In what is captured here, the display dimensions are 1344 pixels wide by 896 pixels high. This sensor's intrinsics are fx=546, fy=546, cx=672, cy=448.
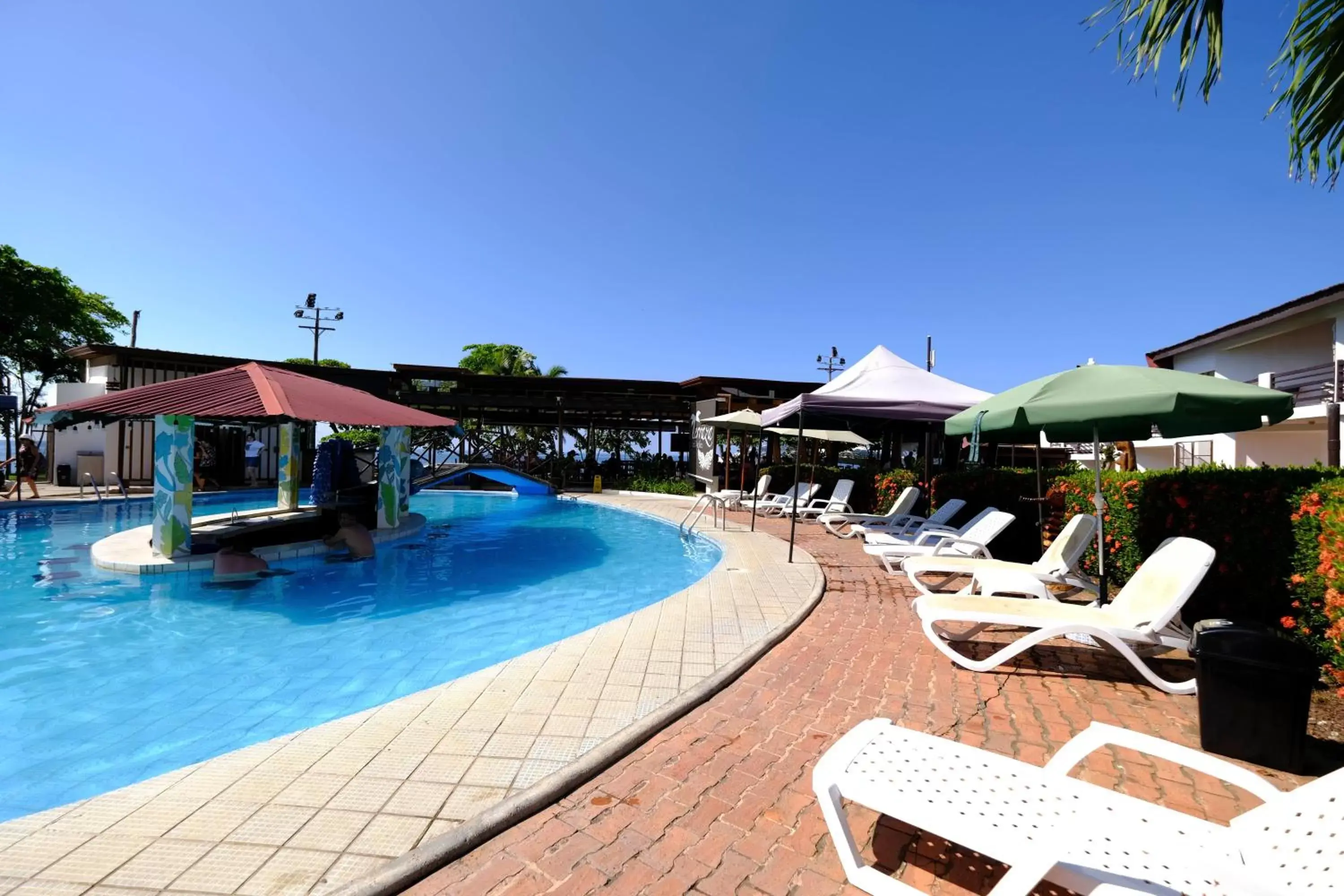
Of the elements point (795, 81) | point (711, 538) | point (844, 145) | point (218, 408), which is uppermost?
point (795, 81)

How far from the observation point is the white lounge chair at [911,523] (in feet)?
28.1

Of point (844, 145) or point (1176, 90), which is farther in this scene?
point (844, 145)

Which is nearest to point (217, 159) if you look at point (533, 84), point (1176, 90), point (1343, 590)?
point (533, 84)

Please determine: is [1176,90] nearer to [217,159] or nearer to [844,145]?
[844,145]

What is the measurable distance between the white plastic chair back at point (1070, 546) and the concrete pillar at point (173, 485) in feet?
36.2

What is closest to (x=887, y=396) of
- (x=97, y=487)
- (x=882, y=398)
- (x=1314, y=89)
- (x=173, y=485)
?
(x=882, y=398)

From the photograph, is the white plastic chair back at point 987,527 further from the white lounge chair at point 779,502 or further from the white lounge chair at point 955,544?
the white lounge chair at point 779,502

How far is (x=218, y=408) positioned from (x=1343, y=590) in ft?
34.6

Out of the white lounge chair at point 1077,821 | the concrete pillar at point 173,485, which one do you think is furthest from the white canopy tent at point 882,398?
the concrete pillar at point 173,485

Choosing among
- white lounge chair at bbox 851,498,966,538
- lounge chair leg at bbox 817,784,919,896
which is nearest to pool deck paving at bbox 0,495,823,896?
lounge chair leg at bbox 817,784,919,896

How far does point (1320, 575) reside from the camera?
3.32 meters

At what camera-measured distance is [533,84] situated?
35.0 feet

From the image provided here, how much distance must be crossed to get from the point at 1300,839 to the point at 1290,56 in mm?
3426

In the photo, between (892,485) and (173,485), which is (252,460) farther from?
(892,485)
